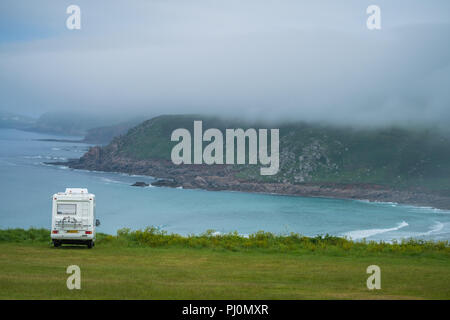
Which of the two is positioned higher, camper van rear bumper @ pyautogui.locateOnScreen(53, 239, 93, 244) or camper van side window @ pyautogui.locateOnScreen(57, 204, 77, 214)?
camper van side window @ pyautogui.locateOnScreen(57, 204, 77, 214)

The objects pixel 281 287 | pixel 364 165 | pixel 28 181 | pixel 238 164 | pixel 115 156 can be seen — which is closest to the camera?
pixel 281 287

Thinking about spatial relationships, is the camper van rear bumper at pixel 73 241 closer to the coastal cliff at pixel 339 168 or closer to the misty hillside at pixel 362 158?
the coastal cliff at pixel 339 168

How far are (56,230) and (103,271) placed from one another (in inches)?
275

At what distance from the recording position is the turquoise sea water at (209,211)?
9562cm

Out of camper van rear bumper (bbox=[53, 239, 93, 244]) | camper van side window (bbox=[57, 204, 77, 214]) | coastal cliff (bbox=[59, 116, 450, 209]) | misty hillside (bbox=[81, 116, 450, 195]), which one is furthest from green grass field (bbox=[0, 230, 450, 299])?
misty hillside (bbox=[81, 116, 450, 195])

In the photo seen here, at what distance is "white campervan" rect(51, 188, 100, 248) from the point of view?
71.8ft

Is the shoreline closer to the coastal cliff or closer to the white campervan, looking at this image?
the coastal cliff

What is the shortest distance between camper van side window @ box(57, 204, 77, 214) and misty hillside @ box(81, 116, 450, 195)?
135 metres

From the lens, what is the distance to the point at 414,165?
155 meters

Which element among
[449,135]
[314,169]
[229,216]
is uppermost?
[449,135]

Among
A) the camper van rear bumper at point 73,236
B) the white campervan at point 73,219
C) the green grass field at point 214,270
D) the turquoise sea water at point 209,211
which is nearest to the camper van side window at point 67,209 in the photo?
the white campervan at point 73,219
